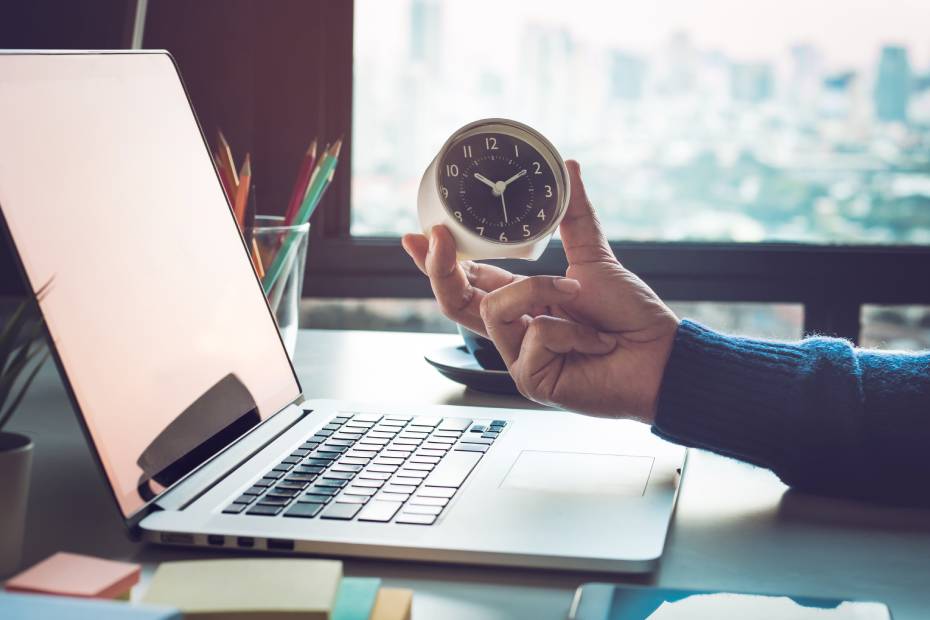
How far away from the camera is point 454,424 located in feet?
2.99

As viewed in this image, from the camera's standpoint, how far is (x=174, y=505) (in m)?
0.68

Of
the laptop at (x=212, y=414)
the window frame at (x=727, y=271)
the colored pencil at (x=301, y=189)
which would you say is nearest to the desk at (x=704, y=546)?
the laptop at (x=212, y=414)

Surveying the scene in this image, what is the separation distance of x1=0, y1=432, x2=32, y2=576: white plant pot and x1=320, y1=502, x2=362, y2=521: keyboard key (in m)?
0.17

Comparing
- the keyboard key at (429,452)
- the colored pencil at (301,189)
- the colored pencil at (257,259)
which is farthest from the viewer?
the colored pencil at (301,189)

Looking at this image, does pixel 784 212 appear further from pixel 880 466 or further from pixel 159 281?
pixel 159 281

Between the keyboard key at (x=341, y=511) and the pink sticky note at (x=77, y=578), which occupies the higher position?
the pink sticky note at (x=77, y=578)

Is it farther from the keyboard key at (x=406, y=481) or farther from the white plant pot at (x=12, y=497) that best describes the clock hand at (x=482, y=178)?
the white plant pot at (x=12, y=497)

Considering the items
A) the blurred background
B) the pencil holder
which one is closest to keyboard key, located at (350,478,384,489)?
the pencil holder

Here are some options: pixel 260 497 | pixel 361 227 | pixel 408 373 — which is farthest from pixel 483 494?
pixel 361 227

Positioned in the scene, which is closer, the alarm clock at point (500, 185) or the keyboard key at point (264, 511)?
the keyboard key at point (264, 511)

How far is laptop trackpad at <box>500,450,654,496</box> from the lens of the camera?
753 millimetres

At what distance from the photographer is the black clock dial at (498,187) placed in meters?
0.85

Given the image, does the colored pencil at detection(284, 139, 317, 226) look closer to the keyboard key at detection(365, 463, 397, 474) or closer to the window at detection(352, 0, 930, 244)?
the keyboard key at detection(365, 463, 397, 474)

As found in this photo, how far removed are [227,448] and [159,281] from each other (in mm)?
134
